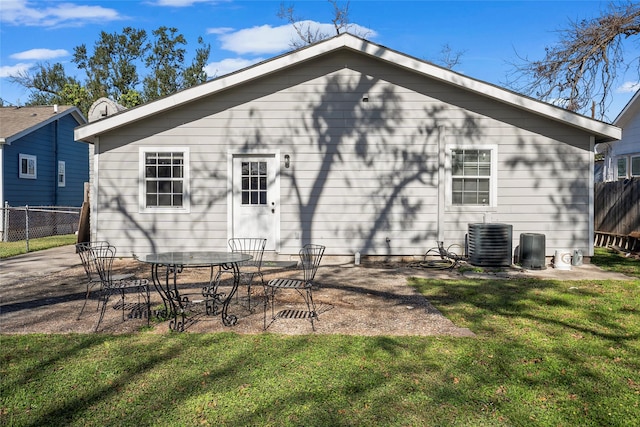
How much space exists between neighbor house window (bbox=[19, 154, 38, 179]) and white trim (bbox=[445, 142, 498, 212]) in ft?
47.9

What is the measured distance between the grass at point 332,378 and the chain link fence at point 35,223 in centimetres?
1121

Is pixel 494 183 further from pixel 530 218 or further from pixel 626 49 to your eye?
pixel 626 49

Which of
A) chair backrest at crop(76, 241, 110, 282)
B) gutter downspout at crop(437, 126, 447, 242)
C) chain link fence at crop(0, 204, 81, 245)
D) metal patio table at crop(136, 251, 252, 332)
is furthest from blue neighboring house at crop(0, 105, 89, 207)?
gutter downspout at crop(437, 126, 447, 242)

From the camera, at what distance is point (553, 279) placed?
809 cm

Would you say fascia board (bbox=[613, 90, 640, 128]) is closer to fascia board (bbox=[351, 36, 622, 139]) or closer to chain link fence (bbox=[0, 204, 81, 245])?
fascia board (bbox=[351, 36, 622, 139])

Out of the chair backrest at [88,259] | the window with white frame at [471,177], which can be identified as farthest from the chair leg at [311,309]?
the window with white frame at [471,177]

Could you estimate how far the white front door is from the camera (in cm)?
993

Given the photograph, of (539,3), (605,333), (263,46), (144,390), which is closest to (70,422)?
(144,390)

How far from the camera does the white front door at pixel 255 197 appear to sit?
9930mm

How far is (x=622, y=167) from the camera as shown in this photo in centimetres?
1597

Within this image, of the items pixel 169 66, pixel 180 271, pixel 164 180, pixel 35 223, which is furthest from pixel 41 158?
pixel 169 66

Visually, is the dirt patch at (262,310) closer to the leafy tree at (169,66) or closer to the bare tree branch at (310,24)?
the bare tree branch at (310,24)

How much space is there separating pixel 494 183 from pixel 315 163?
12.7ft

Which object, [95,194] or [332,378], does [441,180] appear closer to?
[332,378]
